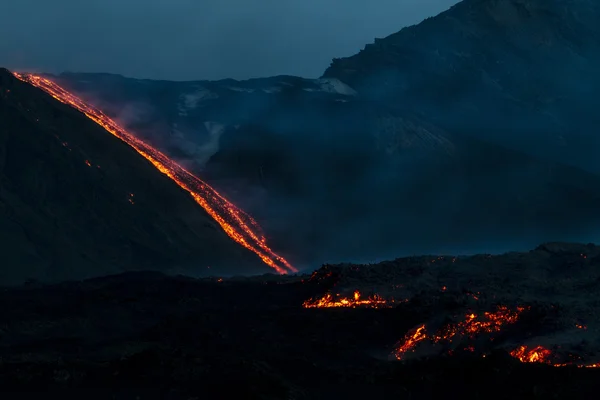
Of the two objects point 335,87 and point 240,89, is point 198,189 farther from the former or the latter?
point 335,87

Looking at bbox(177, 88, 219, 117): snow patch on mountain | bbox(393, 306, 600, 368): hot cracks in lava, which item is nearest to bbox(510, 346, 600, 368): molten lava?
bbox(393, 306, 600, 368): hot cracks in lava

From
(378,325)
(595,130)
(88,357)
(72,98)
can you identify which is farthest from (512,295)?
(595,130)

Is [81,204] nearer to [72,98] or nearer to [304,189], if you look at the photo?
[72,98]

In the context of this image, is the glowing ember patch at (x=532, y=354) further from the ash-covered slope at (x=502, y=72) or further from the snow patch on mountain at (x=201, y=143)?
the ash-covered slope at (x=502, y=72)

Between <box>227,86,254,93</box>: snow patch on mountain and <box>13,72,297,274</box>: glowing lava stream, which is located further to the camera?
<box>227,86,254,93</box>: snow patch on mountain

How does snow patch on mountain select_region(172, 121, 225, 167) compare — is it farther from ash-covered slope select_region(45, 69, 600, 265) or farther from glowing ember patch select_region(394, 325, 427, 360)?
glowing ember patch select_region(394, 325, 427, 360)

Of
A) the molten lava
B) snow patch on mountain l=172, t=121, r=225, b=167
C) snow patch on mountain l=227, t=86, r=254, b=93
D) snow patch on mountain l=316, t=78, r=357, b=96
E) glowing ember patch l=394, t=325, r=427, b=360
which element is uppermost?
snow patch on mountain l=316, t=78, r=357, b=96

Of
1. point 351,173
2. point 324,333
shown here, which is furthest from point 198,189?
point 324,333
